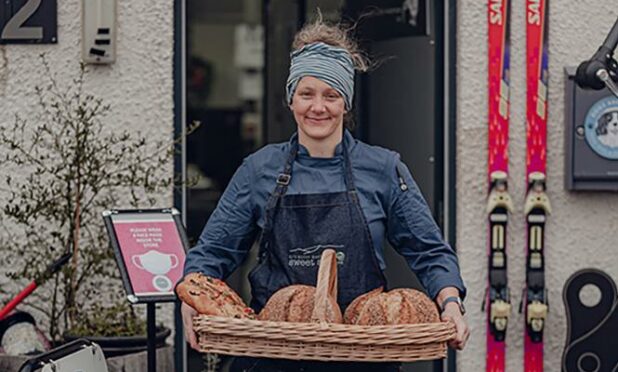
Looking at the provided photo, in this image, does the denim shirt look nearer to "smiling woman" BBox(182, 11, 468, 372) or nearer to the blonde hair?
"smiling woman" BBox(182, 11, 468, 372)

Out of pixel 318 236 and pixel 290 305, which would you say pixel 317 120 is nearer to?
pixel 318 236

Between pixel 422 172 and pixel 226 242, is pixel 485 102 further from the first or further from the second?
pixel 226 242

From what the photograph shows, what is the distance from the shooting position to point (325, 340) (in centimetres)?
379

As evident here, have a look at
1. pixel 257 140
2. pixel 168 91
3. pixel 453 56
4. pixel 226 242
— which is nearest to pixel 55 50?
pixel 168 91

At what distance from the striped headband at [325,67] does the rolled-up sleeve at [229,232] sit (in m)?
0.30

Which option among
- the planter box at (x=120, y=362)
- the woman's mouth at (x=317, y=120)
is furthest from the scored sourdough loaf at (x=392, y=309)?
the planter box at (x=120, y=362)

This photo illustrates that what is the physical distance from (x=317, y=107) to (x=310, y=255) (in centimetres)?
43

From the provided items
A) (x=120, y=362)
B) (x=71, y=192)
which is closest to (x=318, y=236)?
(x=120, y=362)

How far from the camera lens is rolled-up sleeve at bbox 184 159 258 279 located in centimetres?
420

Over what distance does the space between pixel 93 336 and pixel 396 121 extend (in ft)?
7.18

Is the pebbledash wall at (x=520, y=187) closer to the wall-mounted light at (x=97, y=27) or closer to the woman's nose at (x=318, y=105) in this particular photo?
the wall-mounted light at (x=97, y=27)

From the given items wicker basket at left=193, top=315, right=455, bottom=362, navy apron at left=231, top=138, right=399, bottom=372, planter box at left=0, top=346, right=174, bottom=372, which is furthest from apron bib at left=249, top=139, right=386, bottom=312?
planter box at left=0, top=346, right=174, bottom=372

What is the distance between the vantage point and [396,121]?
7312 millimetres

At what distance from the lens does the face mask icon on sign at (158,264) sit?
5.32 metres
